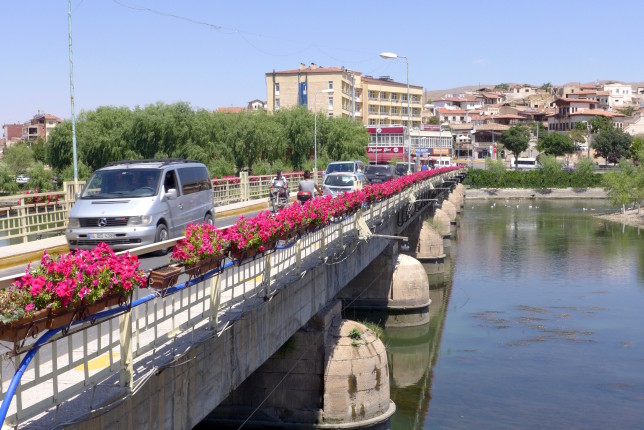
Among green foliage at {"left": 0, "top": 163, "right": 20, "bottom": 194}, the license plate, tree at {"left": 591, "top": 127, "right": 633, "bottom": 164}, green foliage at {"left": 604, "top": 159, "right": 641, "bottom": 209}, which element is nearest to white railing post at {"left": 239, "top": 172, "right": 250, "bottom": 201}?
the license plate

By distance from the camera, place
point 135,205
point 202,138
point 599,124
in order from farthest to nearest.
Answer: point 599,124, point 202,138, point 135,205

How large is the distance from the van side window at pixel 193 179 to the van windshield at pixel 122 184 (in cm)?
107

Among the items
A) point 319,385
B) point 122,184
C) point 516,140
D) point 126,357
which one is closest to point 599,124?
point 516,140

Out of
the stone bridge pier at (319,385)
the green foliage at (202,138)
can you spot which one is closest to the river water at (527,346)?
the stone bridge pier at (319,385)

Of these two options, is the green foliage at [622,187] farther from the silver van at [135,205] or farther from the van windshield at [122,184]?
the van windshield at [122,184]

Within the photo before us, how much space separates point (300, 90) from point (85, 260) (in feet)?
369

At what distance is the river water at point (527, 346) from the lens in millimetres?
22016

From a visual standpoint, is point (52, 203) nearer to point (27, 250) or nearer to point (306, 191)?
point (27, 250)

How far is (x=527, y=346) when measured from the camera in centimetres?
2916

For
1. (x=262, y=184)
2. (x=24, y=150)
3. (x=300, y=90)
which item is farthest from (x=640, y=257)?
(x=24, y=150)

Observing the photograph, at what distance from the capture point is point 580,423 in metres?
21.0

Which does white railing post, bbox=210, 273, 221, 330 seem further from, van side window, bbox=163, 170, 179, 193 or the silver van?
van side window, bbox=163, 170, 179, 193

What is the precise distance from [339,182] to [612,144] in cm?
11600

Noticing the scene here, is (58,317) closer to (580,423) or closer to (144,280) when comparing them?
(144,280)
